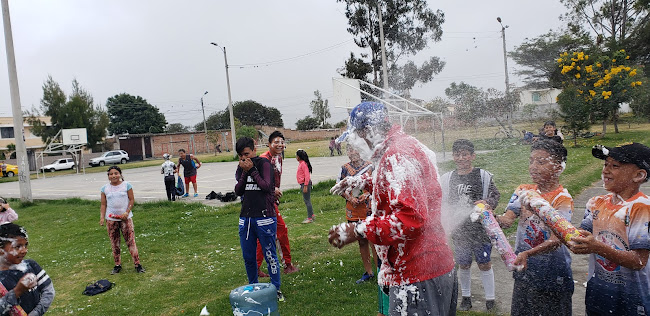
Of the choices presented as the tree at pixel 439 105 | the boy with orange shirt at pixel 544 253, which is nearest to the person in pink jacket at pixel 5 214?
the boy with orange shirt at pixel 544 253

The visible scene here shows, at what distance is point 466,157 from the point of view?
13.6 ft

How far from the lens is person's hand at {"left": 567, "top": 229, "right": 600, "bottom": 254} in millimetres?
2207

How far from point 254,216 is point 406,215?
2.99m

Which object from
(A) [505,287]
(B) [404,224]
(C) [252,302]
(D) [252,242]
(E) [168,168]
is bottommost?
(A) [505,287]

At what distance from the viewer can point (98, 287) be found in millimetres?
6121

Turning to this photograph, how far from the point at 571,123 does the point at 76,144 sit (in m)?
41.1

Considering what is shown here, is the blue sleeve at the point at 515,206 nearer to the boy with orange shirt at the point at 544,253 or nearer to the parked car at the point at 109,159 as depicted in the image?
the boy with orange shirt at the point at 544,253

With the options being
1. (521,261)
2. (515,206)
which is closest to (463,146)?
(515,206)

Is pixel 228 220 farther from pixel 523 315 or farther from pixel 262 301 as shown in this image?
pixel 523 315

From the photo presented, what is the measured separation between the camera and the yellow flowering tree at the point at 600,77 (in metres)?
13.9

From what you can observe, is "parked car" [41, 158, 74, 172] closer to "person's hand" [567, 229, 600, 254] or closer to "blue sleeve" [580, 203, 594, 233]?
"blue sleeve" [580, 203, 594, 233]

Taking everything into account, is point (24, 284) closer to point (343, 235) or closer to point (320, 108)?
point (343, 235)

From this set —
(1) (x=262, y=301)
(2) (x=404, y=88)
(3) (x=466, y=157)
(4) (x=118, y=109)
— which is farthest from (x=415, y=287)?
(4) (x=118, y=109)

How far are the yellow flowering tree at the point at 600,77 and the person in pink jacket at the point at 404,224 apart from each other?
1364cm
